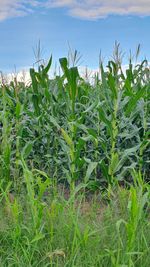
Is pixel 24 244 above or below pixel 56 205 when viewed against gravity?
below

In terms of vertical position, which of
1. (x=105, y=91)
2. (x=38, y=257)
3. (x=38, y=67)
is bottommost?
(x=38, y=257)

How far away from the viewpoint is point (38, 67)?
515cm

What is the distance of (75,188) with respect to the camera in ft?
11.6

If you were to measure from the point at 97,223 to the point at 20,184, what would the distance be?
39.1 inches

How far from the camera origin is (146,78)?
5602mm

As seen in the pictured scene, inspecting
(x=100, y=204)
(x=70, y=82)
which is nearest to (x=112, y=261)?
(x=100, y=204)

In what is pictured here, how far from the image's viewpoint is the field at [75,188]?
108 inches

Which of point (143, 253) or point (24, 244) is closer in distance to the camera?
point (143, 253)

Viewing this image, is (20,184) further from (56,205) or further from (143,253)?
(143,253)

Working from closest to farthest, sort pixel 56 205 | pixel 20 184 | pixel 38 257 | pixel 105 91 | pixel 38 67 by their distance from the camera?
pixel 38 257 → pixel 56 205 → pixel 20 184 → pixel 105 91 → pixel 38 67

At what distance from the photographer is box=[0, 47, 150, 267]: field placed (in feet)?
9.02

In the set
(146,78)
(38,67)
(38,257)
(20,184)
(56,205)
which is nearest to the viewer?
(38,257)

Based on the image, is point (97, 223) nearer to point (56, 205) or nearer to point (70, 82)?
point (56, 205)

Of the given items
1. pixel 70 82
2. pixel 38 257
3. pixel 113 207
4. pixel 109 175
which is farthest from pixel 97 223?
pixel 70 82
